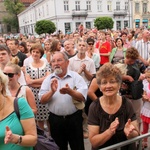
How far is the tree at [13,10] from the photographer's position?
6512 cm

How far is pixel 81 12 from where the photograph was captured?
153ft

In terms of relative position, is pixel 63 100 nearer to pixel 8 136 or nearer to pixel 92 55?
pixel 8 136

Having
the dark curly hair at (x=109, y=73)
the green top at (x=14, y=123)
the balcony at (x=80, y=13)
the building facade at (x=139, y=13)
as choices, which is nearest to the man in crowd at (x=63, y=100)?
the dark curly hair at (x=109, y=73)

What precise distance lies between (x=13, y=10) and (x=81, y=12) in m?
31.6

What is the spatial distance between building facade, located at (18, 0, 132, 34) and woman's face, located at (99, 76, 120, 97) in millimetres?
44801

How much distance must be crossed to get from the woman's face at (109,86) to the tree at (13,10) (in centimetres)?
6929

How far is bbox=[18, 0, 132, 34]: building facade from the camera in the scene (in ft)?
150

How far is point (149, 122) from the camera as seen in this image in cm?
331

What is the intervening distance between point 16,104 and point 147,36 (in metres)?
5.49

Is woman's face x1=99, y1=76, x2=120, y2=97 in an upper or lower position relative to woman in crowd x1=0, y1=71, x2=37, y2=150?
upper

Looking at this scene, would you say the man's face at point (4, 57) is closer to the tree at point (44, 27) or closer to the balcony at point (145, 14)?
the tree at point (44, 27)

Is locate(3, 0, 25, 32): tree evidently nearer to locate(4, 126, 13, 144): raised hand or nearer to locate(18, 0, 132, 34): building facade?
locate(18, 0, 132, 34): building facade

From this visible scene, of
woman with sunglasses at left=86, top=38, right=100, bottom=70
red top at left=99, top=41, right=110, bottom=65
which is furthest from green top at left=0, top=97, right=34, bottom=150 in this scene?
red top at left=99, top=41, right=110, bottom=65

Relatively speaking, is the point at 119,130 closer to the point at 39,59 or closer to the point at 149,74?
the point at 149,74
